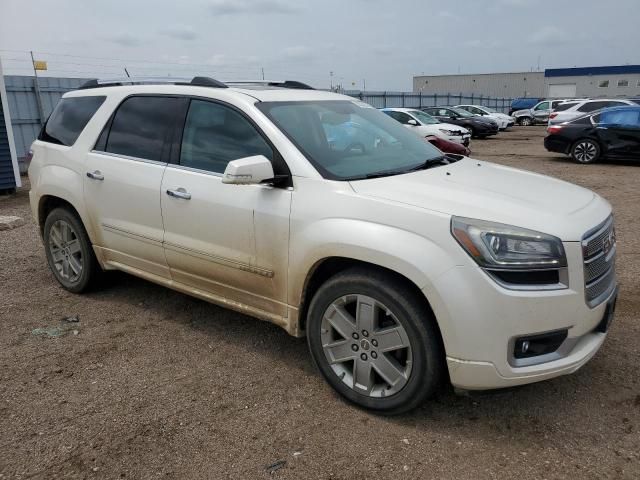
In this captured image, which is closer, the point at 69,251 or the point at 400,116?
the point at 69,251

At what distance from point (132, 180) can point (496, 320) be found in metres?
2.73

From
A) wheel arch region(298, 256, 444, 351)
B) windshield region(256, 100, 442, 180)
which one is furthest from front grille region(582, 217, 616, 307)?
windshield region(256, 100, 442, 180)

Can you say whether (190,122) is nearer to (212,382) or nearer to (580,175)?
(212,382)

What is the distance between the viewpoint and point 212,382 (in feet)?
11.0

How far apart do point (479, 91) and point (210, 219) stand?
7059cm

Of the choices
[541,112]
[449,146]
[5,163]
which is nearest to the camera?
[5,163]

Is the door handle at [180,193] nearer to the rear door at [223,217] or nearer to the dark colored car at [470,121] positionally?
the rear door at [223,217]

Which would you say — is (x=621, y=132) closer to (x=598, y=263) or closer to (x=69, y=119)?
(x=598, y=263)

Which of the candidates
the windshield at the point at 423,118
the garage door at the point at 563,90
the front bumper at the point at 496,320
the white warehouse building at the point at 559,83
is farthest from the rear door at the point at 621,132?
the garage door at the point at 563,90

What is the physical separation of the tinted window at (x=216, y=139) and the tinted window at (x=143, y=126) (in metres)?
Result: 0.21

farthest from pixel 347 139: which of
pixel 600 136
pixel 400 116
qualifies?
pixel 400 116

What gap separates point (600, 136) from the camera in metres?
13.5

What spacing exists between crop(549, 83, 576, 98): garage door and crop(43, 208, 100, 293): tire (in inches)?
2484

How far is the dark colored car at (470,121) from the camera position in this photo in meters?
24.2
